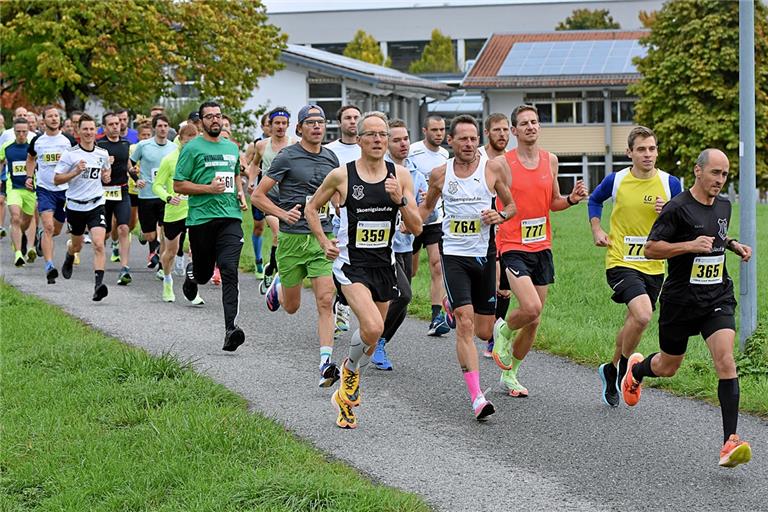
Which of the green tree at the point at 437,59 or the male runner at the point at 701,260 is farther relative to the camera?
the green tree at the point at 437,59

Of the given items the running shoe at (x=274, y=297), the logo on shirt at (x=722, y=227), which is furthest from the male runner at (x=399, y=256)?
the logo on shirt at (x=722, y=227)

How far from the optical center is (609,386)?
8.62 meters

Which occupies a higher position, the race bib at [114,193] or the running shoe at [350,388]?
the race bib at [114,193]

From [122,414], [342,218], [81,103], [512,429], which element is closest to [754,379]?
[512,429]

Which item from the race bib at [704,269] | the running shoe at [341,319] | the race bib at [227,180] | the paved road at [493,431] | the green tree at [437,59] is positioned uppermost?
the green tree at [437,59]

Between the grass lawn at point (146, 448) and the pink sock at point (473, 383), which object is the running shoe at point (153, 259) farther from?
the pink sock at point (473, 383)

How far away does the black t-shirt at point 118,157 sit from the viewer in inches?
618

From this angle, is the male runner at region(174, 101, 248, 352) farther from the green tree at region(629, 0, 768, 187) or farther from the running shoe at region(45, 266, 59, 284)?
the green tree at region(629, 0, 768, 187)

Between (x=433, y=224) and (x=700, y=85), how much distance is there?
3758 cm

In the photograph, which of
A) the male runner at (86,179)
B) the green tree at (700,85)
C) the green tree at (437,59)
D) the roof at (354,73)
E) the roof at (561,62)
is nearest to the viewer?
the male runner at (86,179)

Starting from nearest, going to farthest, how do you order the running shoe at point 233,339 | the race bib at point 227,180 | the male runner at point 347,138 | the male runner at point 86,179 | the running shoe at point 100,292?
the running shoe at point 233,339, the male runner at point 347,138, the race bib at point 227,180, the running shoe at point 100,292, the male runner at point 86,179

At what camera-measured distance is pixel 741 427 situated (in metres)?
7.88

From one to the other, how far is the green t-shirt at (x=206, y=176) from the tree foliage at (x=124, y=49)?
25.3 m

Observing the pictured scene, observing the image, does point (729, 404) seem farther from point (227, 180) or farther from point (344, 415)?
point (227, 180)
